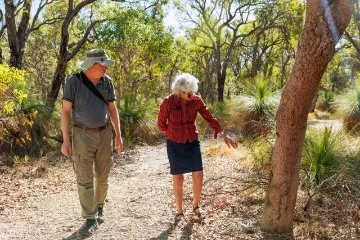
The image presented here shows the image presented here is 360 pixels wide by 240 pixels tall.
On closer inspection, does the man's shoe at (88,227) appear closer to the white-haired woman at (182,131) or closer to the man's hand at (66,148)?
the man's hand at (66,148)

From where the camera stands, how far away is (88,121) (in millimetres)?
4707

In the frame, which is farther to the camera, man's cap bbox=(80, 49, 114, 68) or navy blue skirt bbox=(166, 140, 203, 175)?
navy blue skirt bbox=(166, 140, 203, 175)

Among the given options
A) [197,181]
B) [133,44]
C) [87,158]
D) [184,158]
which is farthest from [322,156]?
[133,44]

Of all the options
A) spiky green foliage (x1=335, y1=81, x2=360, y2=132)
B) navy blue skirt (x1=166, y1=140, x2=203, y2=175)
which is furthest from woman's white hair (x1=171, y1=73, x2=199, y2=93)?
spiky green foliage (x1=335, y1=81, x2=360, y2=132)

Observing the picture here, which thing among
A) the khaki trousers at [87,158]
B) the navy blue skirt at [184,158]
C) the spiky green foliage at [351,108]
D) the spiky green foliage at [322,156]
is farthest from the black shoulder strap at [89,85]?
the spiky green foliage at [351,108]

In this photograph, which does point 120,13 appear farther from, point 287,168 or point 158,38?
point 287,168

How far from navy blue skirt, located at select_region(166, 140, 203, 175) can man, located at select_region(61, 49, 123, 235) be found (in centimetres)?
76

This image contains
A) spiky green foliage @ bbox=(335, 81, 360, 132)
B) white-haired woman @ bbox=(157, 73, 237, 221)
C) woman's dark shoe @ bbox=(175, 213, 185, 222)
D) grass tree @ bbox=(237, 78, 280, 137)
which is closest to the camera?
white-haired woman @ bbox=(157, 73, 237, 221)

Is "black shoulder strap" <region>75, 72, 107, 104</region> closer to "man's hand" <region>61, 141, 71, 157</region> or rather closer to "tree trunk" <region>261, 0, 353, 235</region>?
"man's hand" <region>61, 141, 71, 157</region>

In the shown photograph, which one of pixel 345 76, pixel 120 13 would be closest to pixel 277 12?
pixel 120 13

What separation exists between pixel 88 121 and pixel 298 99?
2.18 meters

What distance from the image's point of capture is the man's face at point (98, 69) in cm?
473

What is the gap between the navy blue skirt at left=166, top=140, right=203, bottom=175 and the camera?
4.85m

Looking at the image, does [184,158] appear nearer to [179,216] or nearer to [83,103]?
[179,216]
